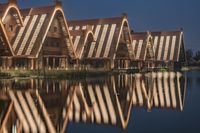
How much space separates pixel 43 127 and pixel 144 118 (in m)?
5.39

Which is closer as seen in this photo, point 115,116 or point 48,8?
point 115,116

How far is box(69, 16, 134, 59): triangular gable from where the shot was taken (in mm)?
101312

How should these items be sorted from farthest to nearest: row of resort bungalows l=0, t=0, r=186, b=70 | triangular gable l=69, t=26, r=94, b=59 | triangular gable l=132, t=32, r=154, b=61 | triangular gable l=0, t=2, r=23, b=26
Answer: triangular gable l=132, t=32, r=154, b=61
triangular gable l=69, t=26, r=94, b=59
row of resort bungalows l=0, t=0, r=186, b=70
triangular gable l=0, t=2, r=23, b=26

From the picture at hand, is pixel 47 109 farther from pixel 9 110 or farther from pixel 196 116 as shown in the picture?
pixel 196 116

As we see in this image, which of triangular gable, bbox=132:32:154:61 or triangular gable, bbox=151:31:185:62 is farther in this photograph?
triangular gable, bbox=151:31:185:62

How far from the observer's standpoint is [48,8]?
8175 centimetres

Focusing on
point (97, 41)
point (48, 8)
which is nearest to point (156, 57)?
point (97, 41)

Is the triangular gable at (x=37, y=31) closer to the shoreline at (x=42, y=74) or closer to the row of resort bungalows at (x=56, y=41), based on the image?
the row of resort bungalows at (x=56, y=41)

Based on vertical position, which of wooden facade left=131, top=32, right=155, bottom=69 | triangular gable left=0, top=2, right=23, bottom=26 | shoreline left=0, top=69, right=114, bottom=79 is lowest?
shoreline left=0, top=69, right=114, bottom=79

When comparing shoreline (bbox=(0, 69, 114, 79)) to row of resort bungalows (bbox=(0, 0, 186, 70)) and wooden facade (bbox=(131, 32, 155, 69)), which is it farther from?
wooden facade (bbox=(131, 32, 155, 69))

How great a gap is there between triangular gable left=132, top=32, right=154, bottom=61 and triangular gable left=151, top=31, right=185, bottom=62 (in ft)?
29.0

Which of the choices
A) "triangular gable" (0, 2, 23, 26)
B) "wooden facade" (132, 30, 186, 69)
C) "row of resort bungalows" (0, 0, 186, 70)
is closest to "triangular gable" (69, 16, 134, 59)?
→ "row of resort bungalows" (0, 0, 186, 70)

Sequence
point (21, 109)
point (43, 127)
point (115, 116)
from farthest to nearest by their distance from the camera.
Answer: point (21, 109) → point (115, 116) → point (43, 127)

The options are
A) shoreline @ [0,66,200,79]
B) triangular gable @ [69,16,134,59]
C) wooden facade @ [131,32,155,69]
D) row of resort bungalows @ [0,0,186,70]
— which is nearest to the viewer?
shoreline @ [0,66,200,79]
